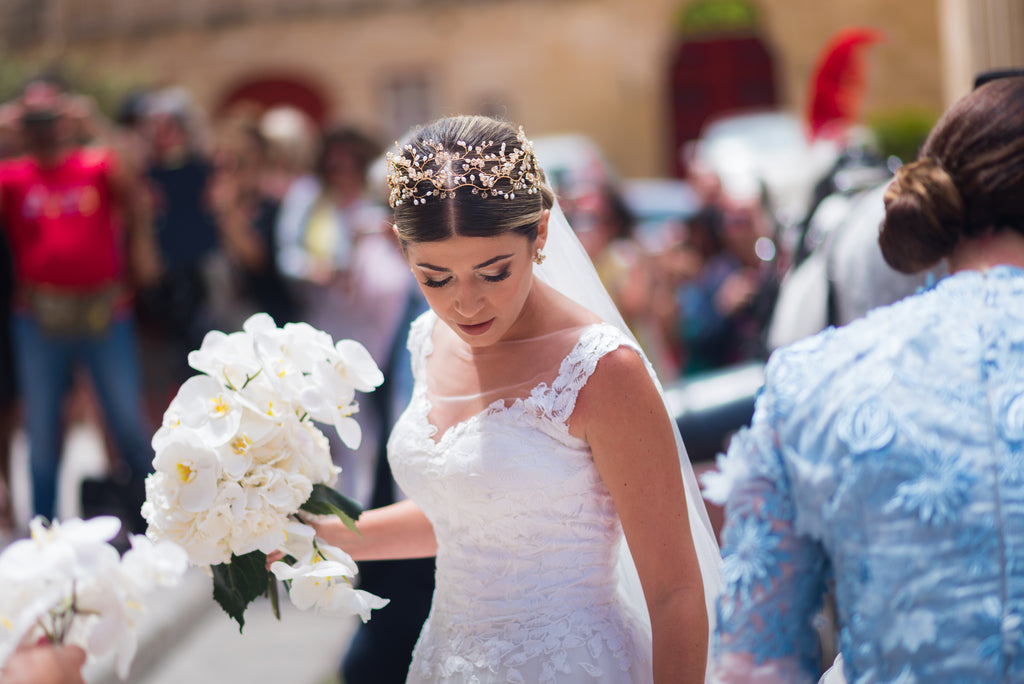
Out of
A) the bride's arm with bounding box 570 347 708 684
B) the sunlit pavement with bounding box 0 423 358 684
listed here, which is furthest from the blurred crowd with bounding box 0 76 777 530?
the bride's arm with bounding box 570 347 708 684

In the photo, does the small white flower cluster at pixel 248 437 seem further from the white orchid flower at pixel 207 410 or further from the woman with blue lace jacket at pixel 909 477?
the woman with blue lace jacket at pixel 909 477

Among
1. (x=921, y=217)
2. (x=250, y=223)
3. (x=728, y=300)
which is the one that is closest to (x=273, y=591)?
(x=921, y=217)

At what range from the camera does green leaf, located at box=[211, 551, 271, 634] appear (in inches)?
81.9

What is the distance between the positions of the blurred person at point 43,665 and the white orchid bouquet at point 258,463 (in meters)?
0.38

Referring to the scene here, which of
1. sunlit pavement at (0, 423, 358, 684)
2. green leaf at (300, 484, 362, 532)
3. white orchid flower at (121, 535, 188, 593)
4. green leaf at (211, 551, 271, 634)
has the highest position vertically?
white orchid flower at (121, 535, 188, 593)

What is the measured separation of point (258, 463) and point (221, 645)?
3286mm

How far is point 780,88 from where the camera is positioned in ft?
68.0

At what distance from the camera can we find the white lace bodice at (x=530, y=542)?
2.08 m

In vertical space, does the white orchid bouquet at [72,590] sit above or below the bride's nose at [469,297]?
below

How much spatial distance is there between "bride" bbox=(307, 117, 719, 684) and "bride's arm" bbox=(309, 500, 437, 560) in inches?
2.5

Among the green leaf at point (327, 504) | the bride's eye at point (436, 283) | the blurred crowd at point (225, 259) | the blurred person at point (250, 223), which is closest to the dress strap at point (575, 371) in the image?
the bride's eye at point (436, 283)

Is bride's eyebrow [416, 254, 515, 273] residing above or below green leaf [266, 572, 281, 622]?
above

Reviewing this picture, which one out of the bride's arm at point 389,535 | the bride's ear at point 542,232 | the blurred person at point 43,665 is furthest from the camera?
the bride's arm at point 389,535

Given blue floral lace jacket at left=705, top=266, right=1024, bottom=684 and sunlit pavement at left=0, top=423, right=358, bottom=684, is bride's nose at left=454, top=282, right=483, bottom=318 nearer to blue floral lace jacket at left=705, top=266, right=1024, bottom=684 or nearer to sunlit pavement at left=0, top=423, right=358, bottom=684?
blue floral lace jacket at left=705, top=266, right=1024, bottom=684
